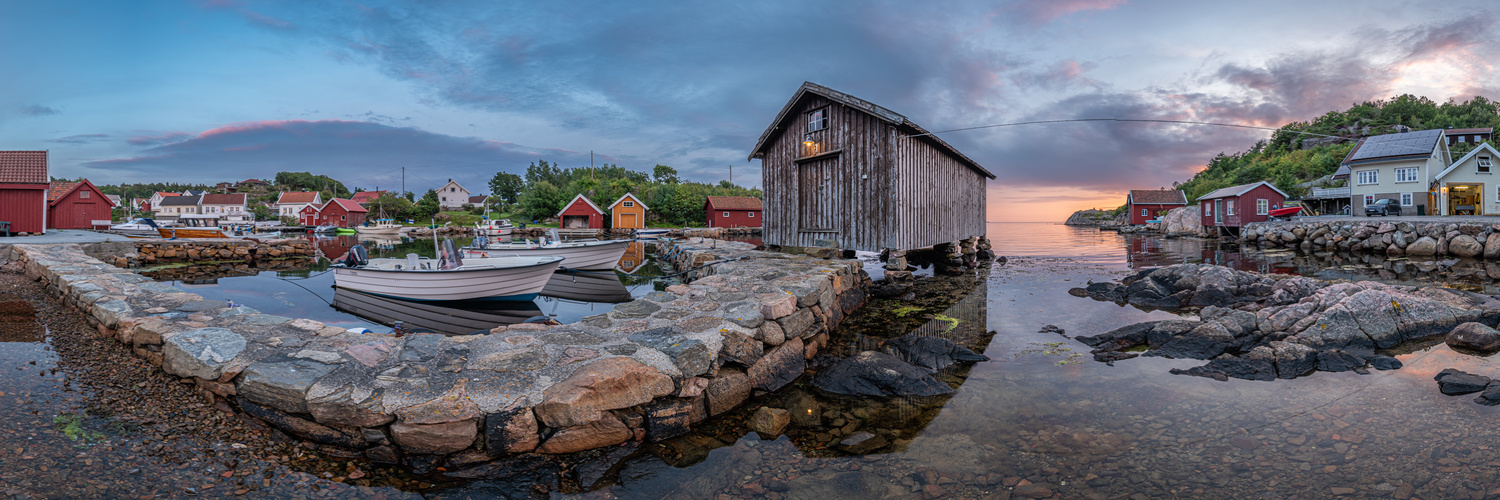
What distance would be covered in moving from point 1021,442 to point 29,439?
284 inches

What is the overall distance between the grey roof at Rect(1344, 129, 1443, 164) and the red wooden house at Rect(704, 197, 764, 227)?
41.9 meters

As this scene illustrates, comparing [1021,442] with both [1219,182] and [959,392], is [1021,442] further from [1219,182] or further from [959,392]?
[1219,182]

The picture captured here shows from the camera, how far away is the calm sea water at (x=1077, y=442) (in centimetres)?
394

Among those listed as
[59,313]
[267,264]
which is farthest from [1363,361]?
[267,264]

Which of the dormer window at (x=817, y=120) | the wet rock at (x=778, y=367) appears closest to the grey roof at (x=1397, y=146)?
the dormer window at (x=817, y=120)

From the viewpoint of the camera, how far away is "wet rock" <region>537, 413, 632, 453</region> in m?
4.22

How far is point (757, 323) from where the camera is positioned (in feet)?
21.4

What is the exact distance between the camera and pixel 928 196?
1605 centimetres

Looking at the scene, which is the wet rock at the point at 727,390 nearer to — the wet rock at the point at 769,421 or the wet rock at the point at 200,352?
the wet rock at the point at 769,421

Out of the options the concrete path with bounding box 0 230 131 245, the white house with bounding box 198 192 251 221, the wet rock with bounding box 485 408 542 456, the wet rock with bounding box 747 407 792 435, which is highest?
the white house with bounding box 198 192 251 221

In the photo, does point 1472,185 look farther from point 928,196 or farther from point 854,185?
point 854,185

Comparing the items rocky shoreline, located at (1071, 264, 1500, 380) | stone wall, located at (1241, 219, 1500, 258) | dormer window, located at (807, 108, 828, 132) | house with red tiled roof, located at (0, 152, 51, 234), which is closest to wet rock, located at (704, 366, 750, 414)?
rocky shoreline, located at (1071, 264, 1500, 380)

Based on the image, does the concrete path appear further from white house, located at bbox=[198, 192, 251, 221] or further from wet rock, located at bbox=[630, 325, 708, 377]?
white house, located at bbox=[198, 192, 251, 221]

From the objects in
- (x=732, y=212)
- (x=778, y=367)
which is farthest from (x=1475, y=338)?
(x=732, y=212)
